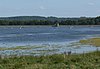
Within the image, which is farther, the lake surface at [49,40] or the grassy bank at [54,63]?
the lake surface at [49,40]

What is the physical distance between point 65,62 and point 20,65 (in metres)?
2.29

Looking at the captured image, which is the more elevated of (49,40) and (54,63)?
(54,63)

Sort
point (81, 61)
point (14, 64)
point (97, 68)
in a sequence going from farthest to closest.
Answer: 1. point (81, 61)
2. point (14, 64)
3. point (97, 68)

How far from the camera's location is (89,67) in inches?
525

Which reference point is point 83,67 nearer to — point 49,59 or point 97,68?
point 97,68

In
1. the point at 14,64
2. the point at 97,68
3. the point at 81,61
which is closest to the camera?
the point at 97,68

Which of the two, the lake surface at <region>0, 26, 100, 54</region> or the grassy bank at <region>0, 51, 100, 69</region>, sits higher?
the grassy bank at <region>0, 51, 100, 69</region>

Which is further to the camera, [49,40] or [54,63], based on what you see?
[49,40]

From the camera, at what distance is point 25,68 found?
13.1 metres

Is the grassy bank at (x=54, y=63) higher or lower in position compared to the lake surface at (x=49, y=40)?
higher

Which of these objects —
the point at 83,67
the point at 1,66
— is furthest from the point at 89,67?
the point at 1,66

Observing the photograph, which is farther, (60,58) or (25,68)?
(60,58)

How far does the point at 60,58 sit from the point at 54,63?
1206mm

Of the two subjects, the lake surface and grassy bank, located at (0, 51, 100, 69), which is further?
the lake surface
